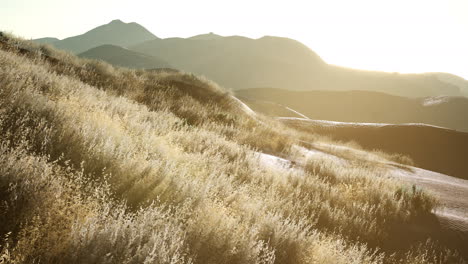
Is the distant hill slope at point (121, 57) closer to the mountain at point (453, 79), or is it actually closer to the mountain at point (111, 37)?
the mountain at point (111, 37)

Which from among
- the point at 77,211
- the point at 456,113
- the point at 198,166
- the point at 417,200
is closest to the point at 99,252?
the point at 77,211

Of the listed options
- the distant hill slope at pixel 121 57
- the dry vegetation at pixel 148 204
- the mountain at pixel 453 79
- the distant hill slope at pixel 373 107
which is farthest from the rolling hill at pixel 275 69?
the dry vegetation at pixel 148 204

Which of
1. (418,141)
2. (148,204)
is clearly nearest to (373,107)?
(418,141)

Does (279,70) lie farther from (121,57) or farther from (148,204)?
(148,204)

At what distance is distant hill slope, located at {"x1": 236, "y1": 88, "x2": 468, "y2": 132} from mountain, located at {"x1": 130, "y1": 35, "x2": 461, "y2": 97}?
34.6m

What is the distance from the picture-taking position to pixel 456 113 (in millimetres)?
52156

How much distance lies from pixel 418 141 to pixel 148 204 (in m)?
23.9

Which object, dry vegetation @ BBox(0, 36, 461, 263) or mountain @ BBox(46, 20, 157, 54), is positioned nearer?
dry vegetation @ BBox(0, 36, 461, 263)

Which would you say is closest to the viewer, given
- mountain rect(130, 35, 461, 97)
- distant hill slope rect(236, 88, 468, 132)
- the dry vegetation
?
the dry vegetation

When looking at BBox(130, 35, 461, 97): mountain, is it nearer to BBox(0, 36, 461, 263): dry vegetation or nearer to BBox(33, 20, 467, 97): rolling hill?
BBox(33, 20, 467, 97): rolling hill

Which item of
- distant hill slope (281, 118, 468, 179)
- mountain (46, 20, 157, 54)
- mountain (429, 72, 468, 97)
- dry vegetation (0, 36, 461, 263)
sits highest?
mountain (46, 20, 157, 54)

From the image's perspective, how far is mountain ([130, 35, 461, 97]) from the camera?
10244 centimetres

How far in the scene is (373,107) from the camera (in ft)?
201

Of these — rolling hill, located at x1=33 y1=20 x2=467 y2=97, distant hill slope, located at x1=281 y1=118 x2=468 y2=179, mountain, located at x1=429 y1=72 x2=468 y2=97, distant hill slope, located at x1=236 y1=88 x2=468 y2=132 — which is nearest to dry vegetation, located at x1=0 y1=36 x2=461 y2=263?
distant hill slope, located at x1=281 y1=118 x2=468 y2=179
